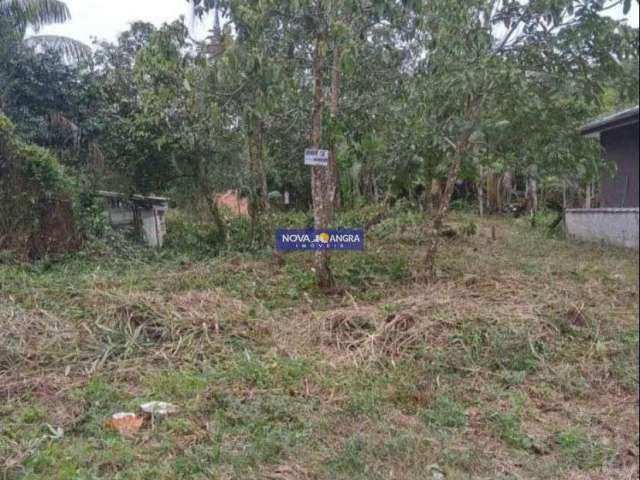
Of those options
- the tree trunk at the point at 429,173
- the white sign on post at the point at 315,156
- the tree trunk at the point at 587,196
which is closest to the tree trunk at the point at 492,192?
the tree trunk at the point at 429,173

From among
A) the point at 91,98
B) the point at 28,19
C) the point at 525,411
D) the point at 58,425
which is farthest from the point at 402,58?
the point at 28,19

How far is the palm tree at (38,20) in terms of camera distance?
28.5 feet

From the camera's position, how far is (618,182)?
0.86m

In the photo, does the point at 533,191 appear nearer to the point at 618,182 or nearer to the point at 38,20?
the point at 618,182

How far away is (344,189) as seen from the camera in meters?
8.91

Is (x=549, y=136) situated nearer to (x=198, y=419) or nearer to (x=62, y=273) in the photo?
(x=198, y=419)

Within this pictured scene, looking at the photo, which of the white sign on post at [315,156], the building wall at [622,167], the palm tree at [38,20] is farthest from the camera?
the palm tree at [38,20]

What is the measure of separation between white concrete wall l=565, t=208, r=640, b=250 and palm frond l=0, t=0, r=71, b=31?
32.4 ft

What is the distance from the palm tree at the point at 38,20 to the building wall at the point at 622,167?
9.84 metres

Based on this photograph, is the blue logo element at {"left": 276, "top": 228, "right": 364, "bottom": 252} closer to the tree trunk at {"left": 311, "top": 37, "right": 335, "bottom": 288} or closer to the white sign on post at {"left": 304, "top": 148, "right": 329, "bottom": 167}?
the tree trunk at {"left": 311, "top": 37, "right": 335, "bottom": 288}

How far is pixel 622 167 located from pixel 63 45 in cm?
1051

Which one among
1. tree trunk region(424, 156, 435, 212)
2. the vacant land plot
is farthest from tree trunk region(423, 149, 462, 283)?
tree trunk region(424, 156, 435, 212)

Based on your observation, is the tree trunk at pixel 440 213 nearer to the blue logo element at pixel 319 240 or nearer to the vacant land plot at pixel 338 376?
the vacant land plot at pixel 338 376

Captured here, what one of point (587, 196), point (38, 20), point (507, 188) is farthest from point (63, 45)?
point (587, 196)
